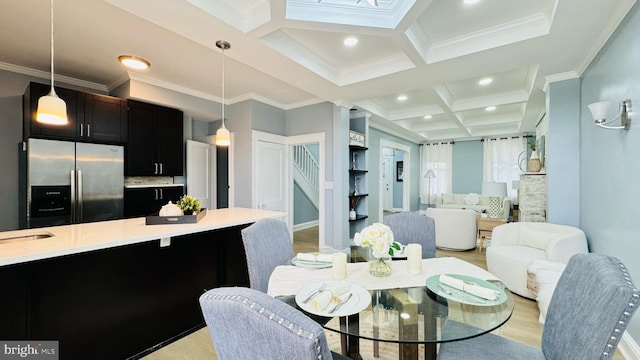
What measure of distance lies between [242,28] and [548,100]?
375 centimetres

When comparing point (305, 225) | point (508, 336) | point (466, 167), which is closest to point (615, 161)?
point (508, 336)

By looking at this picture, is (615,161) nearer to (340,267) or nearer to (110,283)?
(340,267)

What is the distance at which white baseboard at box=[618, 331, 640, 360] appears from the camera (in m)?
1.83

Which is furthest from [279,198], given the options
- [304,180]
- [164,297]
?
[164,297]

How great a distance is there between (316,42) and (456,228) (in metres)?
3.65

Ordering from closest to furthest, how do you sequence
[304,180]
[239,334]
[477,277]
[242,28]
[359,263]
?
[239,334], [477,277], [359,263], [242,28], [304,180]

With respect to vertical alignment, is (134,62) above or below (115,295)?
above

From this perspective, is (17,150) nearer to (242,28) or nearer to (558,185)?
(242,28)

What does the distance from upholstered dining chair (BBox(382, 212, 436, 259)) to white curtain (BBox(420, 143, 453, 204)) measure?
6592 mm

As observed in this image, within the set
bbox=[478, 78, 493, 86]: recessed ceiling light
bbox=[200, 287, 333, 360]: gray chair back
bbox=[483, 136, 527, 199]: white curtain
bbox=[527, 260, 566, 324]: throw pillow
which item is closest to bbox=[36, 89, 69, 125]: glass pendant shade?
bbox=[200, 287, 333, 360]: gray chair back

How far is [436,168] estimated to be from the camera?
8484 mm

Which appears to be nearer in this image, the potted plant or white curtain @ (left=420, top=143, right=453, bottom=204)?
the potted plant

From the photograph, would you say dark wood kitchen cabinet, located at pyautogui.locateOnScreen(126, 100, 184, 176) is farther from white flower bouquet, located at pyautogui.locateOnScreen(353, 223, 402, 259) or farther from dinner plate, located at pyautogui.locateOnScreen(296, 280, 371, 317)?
white flower bouquet, located at pyautogui.locateOnScreen(353, 223, 402, 259)

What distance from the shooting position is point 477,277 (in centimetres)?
151
